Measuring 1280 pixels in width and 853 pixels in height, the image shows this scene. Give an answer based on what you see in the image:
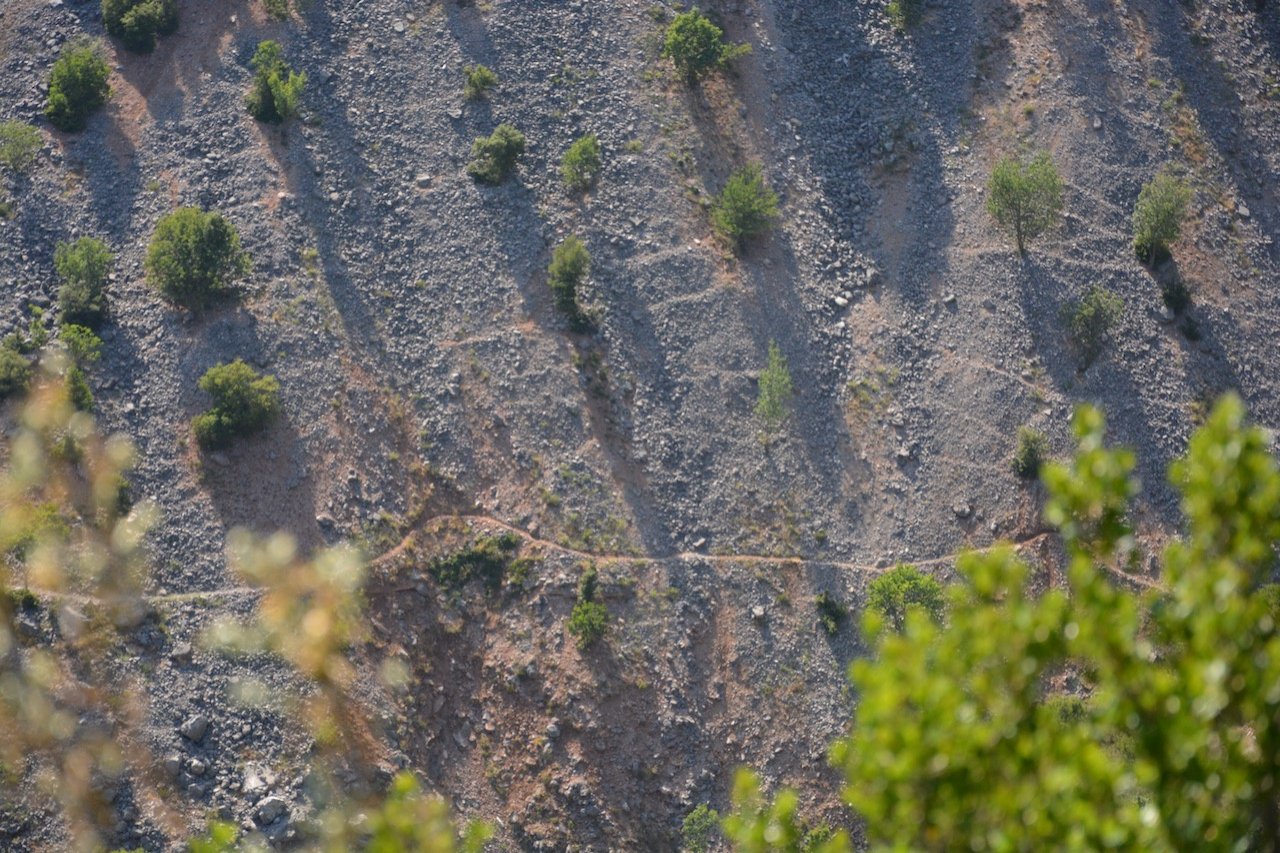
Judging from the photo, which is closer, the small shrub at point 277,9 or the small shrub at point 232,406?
the small shrub at point 232,406

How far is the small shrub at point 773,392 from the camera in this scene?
48.2 metres

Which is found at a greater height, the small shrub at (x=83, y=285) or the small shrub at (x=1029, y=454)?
the small shrub at (x=83, y=285)

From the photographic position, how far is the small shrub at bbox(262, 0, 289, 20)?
58.1 metres

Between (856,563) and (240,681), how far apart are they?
2150 centimetres

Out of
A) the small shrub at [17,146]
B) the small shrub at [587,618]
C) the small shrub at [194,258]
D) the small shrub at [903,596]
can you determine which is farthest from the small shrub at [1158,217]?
the small shrub at [17,146]

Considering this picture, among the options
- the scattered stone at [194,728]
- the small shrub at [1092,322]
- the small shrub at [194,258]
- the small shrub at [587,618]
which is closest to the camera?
the scattered stone at [194,728]

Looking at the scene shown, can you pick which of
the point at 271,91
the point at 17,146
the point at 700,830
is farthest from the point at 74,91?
the point at 700,830

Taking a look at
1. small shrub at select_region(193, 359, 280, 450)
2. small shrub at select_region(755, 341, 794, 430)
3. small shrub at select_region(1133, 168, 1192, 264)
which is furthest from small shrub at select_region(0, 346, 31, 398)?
small shrub at select_region(1133, 168, 1192, 264)

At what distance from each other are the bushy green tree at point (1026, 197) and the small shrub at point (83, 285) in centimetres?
3437

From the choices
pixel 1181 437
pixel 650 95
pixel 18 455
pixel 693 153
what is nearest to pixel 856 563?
pixel 1181 437

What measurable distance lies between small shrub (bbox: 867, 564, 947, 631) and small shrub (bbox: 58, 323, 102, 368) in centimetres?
2898

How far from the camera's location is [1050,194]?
167 ft

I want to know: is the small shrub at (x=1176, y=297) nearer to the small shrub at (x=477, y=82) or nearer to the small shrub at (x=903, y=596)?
the small shrub at (x=903, y=596)

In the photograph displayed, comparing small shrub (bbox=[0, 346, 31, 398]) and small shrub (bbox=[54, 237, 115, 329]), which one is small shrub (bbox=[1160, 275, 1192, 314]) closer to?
small shrub (bbox=[54, 237, 115, 329])
